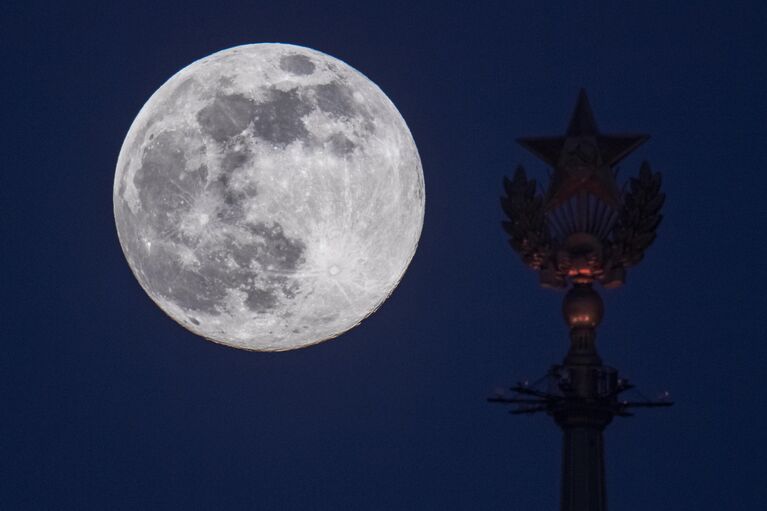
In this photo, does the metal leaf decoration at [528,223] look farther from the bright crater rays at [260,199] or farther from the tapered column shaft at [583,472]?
the bright crater rays at [260,199]

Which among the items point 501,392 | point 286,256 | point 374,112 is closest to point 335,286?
point 286,256

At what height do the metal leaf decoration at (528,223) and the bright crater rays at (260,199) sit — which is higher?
the metal leaf decoration at (528,223)

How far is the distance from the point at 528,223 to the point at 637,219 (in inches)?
111

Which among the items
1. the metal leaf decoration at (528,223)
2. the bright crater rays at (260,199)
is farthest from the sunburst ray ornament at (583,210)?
the bright crater rays at (260,199)

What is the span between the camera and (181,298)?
3391 centimetres

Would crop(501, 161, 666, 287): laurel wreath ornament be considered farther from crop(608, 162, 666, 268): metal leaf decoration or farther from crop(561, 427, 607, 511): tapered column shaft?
crop(561, 427, 607, 511): tapered column shaft

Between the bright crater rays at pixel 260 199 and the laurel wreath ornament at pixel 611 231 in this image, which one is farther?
the laurel wreath ornament at pixel 611 231

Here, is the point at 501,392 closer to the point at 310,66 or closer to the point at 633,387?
the point at 633,387

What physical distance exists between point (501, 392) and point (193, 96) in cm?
1812

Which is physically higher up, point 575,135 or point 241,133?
point 575,135

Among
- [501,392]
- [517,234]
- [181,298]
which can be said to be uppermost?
[517,234]

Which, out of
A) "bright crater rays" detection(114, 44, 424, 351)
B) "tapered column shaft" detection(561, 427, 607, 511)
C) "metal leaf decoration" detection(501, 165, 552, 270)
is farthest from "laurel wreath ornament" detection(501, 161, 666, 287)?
"bright crater rays" detection(114, 44, 424, 351)

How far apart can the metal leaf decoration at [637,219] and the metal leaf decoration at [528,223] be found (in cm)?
178

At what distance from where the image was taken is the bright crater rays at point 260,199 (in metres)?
32.8
